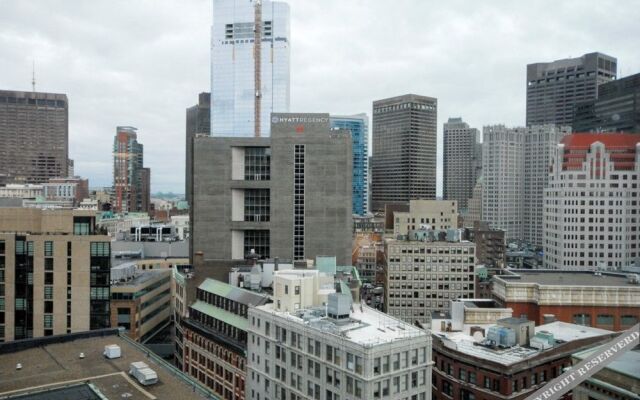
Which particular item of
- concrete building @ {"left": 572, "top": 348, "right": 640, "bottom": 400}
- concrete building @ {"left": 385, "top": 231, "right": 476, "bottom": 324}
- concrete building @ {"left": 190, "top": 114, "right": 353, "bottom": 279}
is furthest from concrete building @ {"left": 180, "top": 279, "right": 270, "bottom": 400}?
concrete building @ {"left": 385, "top": 231, "right": 476, "bottom": 324}

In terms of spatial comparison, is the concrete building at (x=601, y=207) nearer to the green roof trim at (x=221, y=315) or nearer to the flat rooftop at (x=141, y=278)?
the flat rooftop at (x=141, y=278)

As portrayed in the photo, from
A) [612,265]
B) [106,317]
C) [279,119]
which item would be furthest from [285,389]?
[612,265]

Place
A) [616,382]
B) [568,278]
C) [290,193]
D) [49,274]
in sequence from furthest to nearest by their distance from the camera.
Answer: [290,193]
[568,278]
[49,274]
[616,382]

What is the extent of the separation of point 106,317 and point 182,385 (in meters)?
46.8

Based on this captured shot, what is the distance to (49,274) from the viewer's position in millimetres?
96062

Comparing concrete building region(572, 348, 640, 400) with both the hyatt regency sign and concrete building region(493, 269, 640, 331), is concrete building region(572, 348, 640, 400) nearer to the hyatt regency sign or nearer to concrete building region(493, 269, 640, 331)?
the hyatt regency sign

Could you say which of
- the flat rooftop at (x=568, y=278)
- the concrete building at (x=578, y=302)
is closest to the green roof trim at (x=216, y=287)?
the concrete building at (x=578, y=302)

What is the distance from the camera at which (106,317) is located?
98125 millimetres

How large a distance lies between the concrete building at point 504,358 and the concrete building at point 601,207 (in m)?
116

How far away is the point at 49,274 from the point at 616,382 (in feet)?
272

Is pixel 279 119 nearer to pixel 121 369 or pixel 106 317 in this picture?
pixel 106 317


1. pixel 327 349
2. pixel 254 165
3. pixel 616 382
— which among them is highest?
pixel 254 165

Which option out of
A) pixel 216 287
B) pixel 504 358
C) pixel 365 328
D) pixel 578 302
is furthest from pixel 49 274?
pixel 578 302

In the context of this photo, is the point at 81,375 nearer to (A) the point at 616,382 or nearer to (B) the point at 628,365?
(A) the point at 616,382
